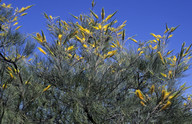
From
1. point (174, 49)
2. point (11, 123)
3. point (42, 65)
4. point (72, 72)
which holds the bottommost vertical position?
point (11, 123)

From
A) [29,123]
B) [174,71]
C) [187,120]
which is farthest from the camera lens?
[187,120]

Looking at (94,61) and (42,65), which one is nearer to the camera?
(94,61)

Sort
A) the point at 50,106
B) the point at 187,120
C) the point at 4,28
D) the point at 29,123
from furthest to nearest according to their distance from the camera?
the point at 4,28
the point at 50,106
the point at 187,120
the point at 29,123

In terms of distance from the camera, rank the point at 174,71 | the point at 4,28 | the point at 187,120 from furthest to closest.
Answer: the point at 4,28 → the point at 187,120 → the point at 174,71

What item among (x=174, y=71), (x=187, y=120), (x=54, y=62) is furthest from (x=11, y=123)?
(x=187, y=120)

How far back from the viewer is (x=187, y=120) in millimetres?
3203

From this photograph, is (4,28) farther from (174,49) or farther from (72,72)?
(174,49)

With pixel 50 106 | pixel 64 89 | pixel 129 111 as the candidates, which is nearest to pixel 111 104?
pixel 129 111

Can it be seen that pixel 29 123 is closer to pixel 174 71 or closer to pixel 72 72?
pixel 72 72

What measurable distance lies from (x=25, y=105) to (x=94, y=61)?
1.19 meters

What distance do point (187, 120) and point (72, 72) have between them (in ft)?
6.22

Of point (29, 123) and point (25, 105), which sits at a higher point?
point (25, 105)

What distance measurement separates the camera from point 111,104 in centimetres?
323

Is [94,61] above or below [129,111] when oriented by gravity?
above
